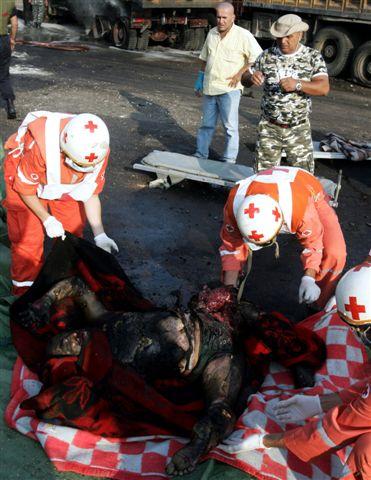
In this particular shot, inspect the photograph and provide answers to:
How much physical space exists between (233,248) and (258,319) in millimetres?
623

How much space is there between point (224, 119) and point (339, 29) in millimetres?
7098

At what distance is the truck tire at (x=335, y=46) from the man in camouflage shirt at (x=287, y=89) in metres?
7.96

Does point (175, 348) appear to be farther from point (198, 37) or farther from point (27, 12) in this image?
point (27, 12)

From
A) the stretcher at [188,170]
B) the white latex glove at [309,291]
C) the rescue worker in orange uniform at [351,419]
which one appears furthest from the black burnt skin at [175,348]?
the stretcher at [188,170]

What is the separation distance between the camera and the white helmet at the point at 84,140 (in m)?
3.74

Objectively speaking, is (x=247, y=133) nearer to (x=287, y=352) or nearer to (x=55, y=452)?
(x=287, y=352)

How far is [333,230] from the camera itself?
420cm

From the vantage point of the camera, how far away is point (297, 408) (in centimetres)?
313

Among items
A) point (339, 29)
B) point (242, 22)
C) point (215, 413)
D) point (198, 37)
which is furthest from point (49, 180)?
point (198, 37)

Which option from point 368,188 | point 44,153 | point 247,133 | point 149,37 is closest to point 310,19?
point 149,37

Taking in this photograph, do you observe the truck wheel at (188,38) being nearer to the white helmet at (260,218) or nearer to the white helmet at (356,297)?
the white helmet at (260,218)

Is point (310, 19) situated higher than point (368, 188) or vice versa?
point (310, 19)

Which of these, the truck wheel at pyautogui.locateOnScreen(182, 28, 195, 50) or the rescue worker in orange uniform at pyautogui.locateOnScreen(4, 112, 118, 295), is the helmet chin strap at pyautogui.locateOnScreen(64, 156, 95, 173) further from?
the truck wheel at pyautogui.locateOnScreen(182, 28, 195, 50)

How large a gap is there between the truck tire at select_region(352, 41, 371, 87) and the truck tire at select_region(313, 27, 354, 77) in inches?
9.7
